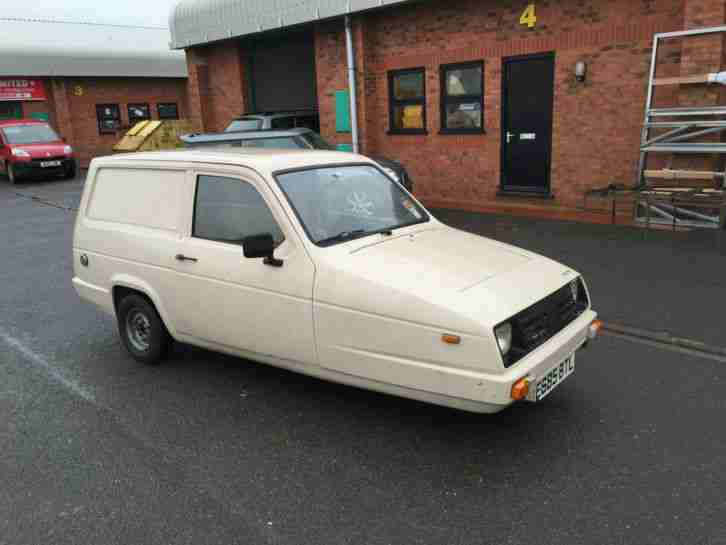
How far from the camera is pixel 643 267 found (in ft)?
24.8

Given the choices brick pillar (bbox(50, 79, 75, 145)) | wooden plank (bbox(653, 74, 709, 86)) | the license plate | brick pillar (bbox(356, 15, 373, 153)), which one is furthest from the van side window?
brick pillar (bbox(50, 79, 75, 145))

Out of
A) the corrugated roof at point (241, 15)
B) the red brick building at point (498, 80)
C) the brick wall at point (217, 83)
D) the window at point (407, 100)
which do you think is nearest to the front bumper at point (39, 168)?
the brick wall at point (217, 83)

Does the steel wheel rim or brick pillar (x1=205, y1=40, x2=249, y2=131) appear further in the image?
brick pillar (x1=205, y1=40, x2=249, y2=131)

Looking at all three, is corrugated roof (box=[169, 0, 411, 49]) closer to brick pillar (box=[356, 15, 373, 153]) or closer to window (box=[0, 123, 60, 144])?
brick pillar (box=[356, 15, 373, 153])

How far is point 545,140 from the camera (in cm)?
1123

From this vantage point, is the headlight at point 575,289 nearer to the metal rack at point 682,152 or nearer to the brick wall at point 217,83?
the metal rack at point 682,152

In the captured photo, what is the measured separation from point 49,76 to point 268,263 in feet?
89.5

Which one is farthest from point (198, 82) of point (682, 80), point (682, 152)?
point (682, 152)

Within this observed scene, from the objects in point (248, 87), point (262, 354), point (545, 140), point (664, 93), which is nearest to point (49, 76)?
point (248, 87)

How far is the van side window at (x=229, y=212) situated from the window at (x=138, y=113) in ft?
88.5

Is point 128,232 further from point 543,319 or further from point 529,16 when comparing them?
point 529,16

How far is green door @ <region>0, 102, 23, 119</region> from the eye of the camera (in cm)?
2653

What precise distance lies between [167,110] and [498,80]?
74.3 feet

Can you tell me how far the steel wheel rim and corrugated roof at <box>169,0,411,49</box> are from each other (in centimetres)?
910
